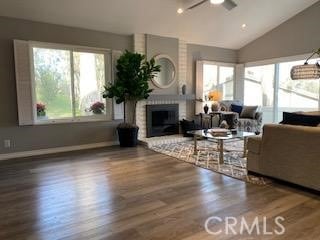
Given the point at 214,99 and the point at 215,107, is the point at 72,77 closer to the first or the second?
the point at 214,99

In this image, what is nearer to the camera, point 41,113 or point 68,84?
point 41,113

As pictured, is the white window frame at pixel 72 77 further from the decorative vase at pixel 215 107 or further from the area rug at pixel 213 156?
the decorative vase at pixel 215 107

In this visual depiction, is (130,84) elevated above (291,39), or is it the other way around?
(291,39)

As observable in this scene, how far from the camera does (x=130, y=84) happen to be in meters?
5.34

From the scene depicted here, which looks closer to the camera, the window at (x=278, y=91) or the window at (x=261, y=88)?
the window at (x=278, y=91)

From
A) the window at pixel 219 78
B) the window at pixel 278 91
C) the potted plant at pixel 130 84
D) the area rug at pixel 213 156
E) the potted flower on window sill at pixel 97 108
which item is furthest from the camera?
the window at pixel 219 78

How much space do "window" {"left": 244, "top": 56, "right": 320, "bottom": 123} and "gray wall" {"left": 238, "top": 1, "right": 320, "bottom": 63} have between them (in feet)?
1.00

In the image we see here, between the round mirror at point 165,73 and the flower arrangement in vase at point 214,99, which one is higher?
the round mirror at point 165,73

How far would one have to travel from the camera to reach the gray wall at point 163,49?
6016 millimetres

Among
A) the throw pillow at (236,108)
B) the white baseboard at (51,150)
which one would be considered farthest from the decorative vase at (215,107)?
the white baseboard at (51,150)

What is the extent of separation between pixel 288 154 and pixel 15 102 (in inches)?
178

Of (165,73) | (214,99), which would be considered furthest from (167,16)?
(214,99)

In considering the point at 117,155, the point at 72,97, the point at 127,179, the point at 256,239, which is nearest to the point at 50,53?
the point at 72,97

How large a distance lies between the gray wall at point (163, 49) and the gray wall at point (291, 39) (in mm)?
2506
